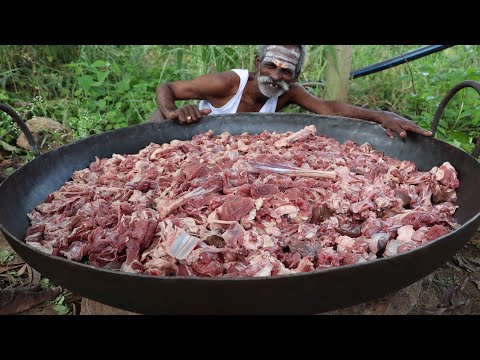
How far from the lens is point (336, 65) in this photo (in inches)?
204

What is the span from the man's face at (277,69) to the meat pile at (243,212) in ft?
3.57

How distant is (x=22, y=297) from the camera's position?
3.02 metres

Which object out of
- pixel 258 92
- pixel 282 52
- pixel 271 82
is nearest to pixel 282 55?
pixel 282 52

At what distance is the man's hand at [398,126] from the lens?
315cm

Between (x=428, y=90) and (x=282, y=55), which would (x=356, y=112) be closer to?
(x=282, y=55)

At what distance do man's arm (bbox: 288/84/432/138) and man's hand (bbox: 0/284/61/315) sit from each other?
272cm

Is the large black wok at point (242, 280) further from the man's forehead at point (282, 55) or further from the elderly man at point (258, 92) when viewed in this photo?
the man's forehead at point (282, 55)

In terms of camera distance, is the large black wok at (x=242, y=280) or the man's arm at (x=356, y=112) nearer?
the large black wok at (x=242, y=280)

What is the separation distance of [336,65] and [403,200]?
9.68 feet

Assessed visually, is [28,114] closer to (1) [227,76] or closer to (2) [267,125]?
(1) [227,76]

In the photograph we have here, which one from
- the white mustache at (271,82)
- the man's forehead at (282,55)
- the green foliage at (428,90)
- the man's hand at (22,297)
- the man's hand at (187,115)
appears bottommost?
the man's hand at (22,297)

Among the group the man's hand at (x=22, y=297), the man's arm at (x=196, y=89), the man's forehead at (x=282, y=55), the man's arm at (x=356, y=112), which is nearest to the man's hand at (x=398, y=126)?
the man's arm at (x=356, y=112)

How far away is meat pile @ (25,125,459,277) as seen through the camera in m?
2.07

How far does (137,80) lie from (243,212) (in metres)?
4.50
